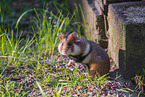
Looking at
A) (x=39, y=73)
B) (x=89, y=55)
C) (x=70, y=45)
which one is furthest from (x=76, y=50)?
(x=39, y=73)

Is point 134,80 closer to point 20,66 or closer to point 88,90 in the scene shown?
point 88,90

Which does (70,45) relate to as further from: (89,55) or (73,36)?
(89,55)

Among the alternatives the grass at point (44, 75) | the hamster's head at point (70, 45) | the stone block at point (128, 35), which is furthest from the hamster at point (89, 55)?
the stone block at point (128, 35)

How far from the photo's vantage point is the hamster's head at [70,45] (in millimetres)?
3023

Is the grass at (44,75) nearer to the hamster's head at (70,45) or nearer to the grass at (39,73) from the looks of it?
the grass at (39,73)

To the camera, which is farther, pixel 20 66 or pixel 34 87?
pixel 20 66

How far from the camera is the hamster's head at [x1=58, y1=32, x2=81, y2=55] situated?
9.92ft

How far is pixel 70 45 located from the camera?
305 centimetres

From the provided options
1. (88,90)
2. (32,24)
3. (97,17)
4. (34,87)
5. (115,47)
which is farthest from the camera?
(32,24)

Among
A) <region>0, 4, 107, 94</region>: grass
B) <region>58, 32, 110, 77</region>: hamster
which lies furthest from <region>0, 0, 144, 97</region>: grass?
<region>58, 32, 110, 77</region>: hamster

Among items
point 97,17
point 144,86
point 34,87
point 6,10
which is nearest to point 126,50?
point 144,86

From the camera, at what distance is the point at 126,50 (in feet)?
9.99

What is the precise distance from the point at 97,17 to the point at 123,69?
96cm

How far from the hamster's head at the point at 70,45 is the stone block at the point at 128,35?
0.57 meters
